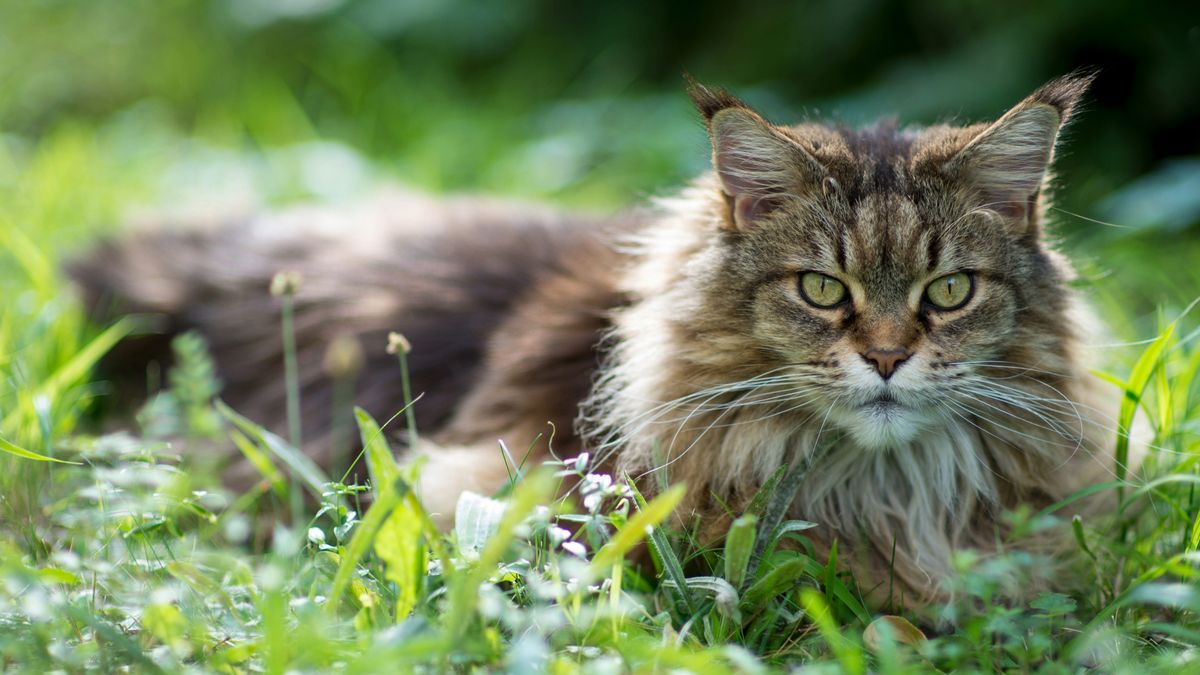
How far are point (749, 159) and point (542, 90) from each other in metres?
3.97

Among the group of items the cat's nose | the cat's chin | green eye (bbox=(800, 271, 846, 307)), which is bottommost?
the cat's chin

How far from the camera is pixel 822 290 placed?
6.71 feet

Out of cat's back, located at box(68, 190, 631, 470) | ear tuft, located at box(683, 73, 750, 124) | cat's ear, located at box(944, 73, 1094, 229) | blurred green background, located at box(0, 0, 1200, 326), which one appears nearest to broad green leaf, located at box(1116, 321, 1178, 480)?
cat's ear, located at box(944, 73, 1094, 229)

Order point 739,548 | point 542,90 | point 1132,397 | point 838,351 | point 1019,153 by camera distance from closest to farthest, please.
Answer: point 739,548 < point 838,351 < point 1019,153 < point 1132,397 < point 542,90

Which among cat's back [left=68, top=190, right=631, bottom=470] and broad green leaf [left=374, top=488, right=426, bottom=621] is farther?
cat's back [left=68, top=190, right=631, bottom=470]

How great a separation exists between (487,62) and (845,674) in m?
5.23

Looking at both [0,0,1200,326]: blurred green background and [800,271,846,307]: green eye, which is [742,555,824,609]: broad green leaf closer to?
[800,271,846,307]: green eye

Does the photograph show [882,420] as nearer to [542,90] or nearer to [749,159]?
[749,159]

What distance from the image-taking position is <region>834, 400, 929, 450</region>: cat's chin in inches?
77.8

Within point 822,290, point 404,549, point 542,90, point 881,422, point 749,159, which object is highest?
point 542,90

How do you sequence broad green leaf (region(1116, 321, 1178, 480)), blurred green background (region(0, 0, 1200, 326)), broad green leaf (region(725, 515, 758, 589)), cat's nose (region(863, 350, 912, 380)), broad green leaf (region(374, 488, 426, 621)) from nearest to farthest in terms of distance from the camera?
broad green leaf (region(374, 488, 426, 621)), broad green leaf (region(725, 515, 758, 589)), cat's nose (region(863, 350, 912, 380)), broad green leaf (region(1116, 321, 1178, 480)), blurred green background (region(0, 0, 1200, 326))

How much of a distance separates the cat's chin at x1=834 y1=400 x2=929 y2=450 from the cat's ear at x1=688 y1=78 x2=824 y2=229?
1.45ft

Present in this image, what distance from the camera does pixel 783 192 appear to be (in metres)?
2.10

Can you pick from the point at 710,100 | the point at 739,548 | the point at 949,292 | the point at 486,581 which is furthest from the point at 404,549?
the point at 949,292
